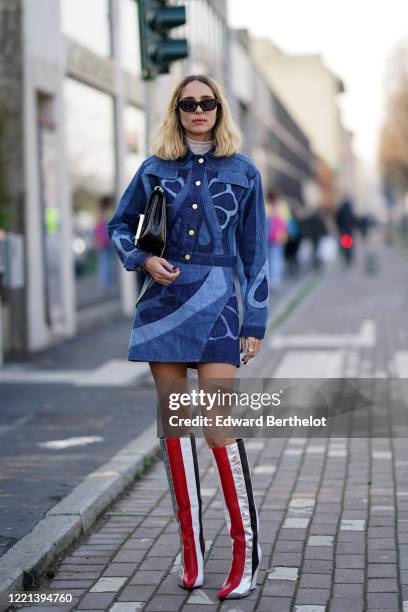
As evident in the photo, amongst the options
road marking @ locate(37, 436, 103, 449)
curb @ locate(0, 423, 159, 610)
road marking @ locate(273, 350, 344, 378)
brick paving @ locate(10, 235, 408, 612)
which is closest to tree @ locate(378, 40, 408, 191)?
road marking @ locate(273, 350, 344, 378)

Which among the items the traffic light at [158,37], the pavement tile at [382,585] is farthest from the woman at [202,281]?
the traffic light at [158,37]

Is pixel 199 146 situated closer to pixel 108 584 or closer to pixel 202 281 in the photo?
pixel 202 281

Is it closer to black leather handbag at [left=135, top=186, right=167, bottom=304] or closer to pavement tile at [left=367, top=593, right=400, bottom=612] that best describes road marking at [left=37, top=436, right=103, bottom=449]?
black leather handbag at [left=135, top=186, right=167, bottom=304]

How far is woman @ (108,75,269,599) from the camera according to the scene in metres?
4.62

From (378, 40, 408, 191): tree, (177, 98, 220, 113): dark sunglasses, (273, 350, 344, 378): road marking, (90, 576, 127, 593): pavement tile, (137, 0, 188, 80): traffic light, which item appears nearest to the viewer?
(177, 98, 220, 113): dark sunglasses

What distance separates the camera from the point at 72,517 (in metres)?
5.71

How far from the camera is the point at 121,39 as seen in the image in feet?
64.0

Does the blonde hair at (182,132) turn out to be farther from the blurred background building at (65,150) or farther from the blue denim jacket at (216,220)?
the blurred background building at (65,150)

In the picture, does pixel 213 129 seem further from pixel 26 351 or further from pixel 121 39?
pixel 121 39

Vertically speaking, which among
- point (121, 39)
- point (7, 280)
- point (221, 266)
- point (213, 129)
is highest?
point (121, 39)

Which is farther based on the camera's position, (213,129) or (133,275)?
(133,275)

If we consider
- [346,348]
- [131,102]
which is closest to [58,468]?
[346,348]

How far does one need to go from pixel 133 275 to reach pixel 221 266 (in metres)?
14.7

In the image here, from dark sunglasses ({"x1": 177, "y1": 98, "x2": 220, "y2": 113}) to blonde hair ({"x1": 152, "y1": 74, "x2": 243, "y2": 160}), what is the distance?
0.04 m
